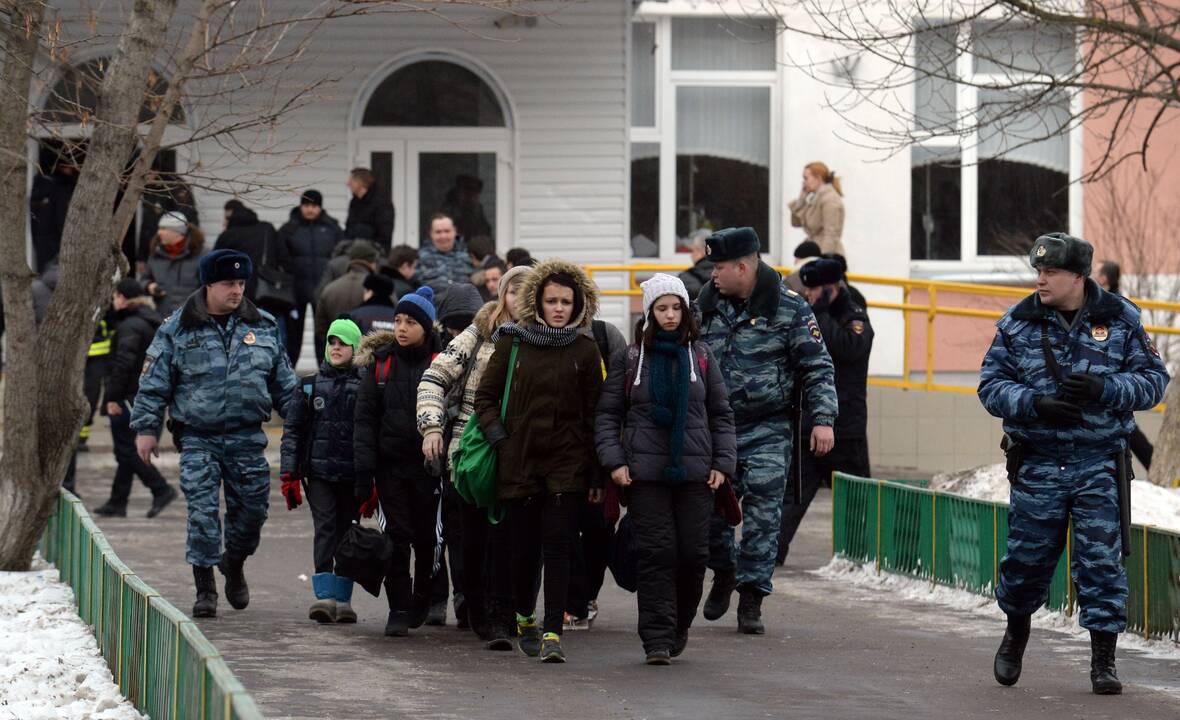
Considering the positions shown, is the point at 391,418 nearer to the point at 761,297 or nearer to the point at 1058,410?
the point at 761,297

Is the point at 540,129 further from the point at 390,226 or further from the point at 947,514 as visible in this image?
the point at 947,514

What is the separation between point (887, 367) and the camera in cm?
2222

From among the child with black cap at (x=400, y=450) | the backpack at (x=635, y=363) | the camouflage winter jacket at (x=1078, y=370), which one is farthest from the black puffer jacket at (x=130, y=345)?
the camouflage winter jacket at (x=1078, y=370)

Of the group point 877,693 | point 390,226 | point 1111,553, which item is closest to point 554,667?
point 877,693

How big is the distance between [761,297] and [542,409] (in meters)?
1.39

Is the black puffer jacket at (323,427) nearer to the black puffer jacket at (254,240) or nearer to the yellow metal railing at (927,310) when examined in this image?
the black puffer jacket at (254,240)

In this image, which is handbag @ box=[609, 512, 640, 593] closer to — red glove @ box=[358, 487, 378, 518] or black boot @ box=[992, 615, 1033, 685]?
red glove @ box=[358, 487, 378, 518]

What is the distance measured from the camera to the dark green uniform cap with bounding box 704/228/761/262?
9555 millimetres

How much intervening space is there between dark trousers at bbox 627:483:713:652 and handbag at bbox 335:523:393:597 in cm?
136

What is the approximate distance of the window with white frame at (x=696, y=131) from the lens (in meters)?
23.9

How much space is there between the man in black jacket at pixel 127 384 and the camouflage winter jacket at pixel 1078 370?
8089 mm

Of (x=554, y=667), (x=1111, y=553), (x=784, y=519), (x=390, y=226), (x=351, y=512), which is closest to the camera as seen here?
(x=1111, y=553)

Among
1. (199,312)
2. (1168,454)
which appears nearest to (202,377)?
(199,312)

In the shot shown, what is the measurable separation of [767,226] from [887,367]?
261 centimetres
